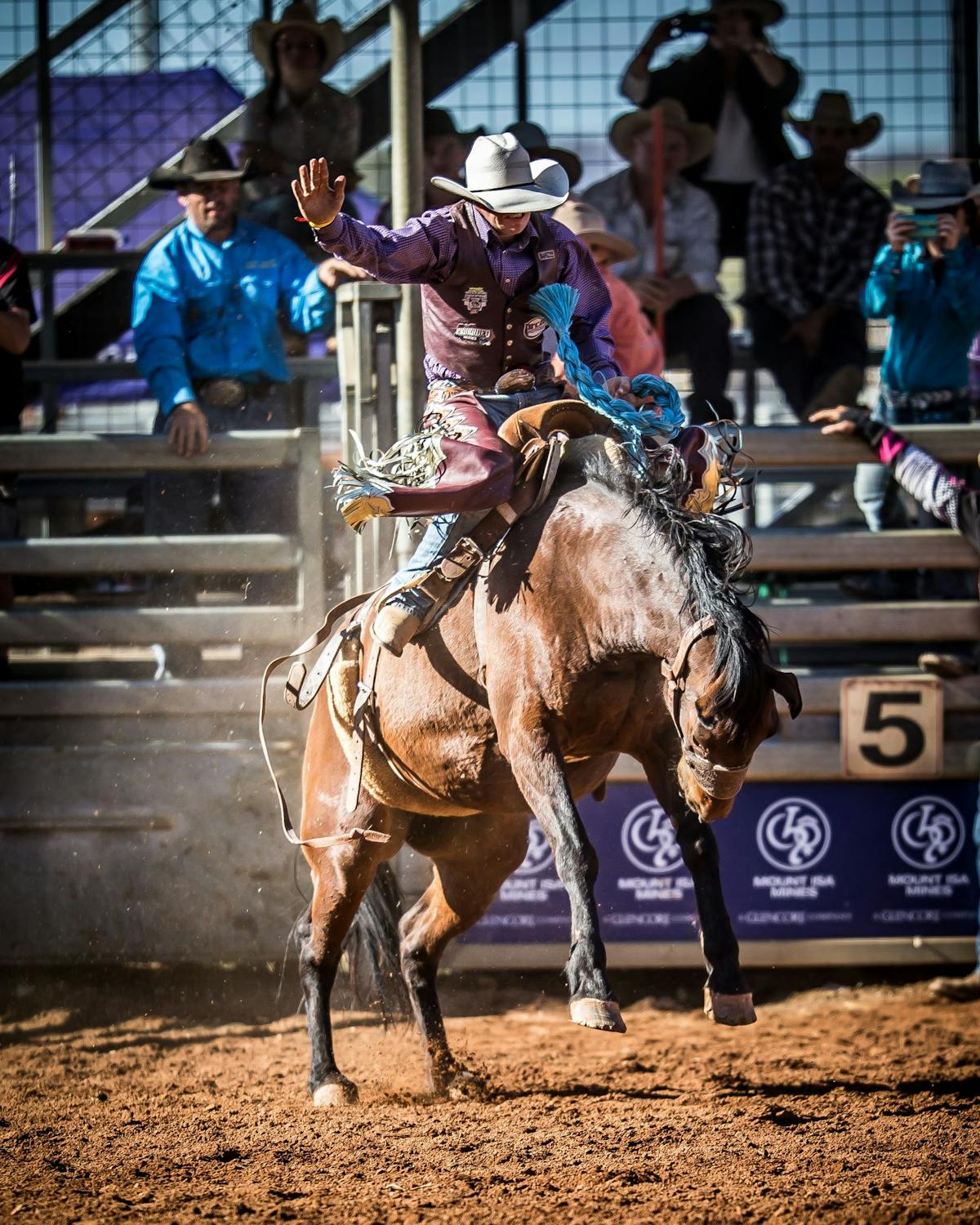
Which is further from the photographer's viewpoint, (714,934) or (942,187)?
(942,187)

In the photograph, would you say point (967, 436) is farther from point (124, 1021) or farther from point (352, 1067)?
point (124, 1021)

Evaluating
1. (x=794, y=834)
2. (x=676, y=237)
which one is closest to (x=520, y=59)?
(x=676, y=237)

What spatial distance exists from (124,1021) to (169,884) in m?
0.58

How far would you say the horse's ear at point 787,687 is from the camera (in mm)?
3979

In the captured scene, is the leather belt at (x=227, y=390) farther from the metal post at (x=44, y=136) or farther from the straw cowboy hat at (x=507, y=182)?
the straw cowboy hat at (x=507, y=182)

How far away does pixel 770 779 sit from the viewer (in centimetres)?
643

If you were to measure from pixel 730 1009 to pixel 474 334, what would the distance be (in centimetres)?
213

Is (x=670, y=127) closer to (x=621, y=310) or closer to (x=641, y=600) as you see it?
(x=621, y=310)

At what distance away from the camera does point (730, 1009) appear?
4164mm

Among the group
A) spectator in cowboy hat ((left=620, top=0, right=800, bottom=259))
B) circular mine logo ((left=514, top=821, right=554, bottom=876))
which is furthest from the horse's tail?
spectator in cowboy hat ((left=620, top=0, right=800, bottom=259))

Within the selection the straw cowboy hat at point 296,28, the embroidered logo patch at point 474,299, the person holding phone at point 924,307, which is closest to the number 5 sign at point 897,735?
the person holding phone at point 924,307

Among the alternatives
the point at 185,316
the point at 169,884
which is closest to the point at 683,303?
the point at 185,316

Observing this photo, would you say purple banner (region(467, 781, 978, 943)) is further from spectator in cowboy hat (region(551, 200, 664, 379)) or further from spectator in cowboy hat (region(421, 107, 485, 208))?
spectator in cowboy hat (region(421, 107, 485, 208))

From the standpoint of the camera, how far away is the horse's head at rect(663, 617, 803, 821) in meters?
3.87
